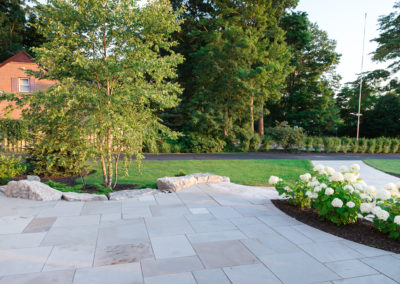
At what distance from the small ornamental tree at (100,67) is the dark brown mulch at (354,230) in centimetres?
360

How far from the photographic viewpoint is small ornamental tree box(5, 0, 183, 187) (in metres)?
5.34

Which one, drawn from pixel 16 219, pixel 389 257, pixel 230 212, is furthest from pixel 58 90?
pixel 389 257

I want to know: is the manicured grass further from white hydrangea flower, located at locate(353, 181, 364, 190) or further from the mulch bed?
the mulch bed

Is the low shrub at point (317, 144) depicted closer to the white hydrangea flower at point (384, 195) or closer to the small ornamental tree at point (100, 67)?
the small ornamental tree at point (100, 67)

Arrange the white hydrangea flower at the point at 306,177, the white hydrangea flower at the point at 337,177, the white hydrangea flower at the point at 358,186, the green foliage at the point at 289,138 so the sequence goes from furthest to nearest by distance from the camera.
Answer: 1. the green foliage at the point at 289,138
2. the white hydrangea flower at the point at 306,177
3. the white hydrangea flower at the point at 337,177
4. the white hydrangea flower at the point at 358,186

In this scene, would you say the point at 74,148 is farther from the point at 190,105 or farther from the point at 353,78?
the point at 353,78

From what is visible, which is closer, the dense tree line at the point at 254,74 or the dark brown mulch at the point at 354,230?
the dark brown mulch at the point at 354,230

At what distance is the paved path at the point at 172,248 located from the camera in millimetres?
2580

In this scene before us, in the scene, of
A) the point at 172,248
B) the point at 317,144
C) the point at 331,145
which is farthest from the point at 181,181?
the point at 331,145

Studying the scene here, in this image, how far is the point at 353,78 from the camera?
29.5 m

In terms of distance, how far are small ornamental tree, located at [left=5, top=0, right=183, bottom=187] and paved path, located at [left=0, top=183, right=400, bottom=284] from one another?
5.63 feet

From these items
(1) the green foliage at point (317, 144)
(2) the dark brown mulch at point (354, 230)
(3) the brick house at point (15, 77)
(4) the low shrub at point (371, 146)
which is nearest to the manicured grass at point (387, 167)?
(1) the green foliage at point (317, 144)

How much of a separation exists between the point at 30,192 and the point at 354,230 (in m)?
5.72

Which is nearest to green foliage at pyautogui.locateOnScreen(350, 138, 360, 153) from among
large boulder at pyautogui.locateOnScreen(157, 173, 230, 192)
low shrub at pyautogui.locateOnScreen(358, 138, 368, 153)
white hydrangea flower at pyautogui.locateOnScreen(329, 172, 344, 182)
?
low shrub at pyautogui.locateOnScreen(358, 138, 368, 153)
